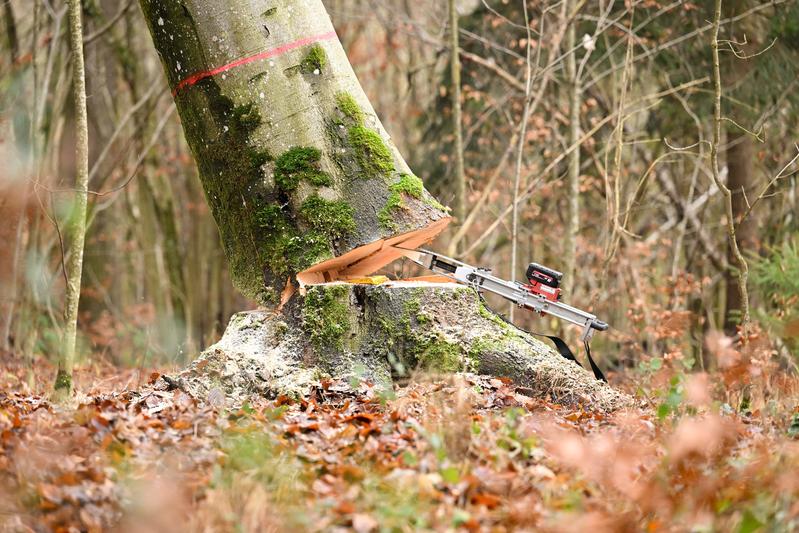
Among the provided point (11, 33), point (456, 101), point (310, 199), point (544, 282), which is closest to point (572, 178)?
point (456, 101)

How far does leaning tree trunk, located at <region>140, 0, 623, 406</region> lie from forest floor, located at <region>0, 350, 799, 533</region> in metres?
0.72

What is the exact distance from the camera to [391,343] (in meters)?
4.47

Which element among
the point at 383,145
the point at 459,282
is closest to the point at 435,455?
the point at 459,282

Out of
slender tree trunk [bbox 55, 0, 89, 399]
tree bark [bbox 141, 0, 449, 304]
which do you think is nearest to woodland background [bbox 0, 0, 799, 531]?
slender tree trunk [bbox 55, 0, 89, 399]

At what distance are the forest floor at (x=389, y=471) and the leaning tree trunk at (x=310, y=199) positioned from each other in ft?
2.35

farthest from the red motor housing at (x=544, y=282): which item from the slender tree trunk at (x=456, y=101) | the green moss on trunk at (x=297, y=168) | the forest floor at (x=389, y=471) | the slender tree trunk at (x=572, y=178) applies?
the slender tree trunk at (x=572, y=178)

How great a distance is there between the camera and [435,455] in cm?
307

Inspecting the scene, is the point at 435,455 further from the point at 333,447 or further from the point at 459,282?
the point at 459,282

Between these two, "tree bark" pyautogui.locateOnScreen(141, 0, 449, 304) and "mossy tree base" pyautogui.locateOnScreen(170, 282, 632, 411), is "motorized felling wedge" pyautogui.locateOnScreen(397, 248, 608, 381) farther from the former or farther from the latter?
"tree bark" pyautogui.locateOnScreen(141, 0, 449, 304)

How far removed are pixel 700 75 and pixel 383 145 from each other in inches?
230

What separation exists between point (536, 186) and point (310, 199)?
197 inches

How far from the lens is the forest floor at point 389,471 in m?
2.72

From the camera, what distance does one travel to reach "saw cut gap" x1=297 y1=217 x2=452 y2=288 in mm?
4613

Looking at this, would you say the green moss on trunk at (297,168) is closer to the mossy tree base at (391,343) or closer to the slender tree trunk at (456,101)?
the mossy tree base at (391,343)
